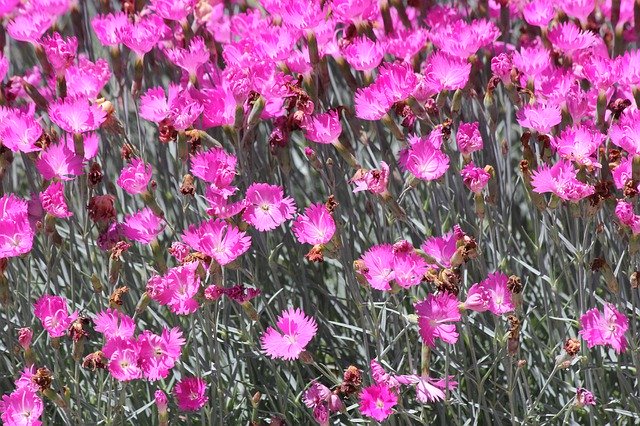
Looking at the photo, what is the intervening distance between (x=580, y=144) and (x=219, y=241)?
0.64 m

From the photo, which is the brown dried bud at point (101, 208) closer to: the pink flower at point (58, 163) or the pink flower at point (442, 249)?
the pink flower at point (58, 163)

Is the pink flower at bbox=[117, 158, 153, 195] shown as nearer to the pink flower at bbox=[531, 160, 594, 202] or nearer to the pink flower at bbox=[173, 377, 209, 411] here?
the pink flower at bbox=[173, 377, 209, 411]

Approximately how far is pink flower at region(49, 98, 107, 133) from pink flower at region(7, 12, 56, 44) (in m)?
0.29

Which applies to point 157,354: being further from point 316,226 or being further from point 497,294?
point 497,294

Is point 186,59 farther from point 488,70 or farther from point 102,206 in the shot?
point 488,70

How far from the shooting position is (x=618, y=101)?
185 cm

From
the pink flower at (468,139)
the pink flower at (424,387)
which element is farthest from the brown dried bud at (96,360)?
the pink flower at (468,139)

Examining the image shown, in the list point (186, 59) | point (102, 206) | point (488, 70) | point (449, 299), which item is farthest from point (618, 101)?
point (102, 206)

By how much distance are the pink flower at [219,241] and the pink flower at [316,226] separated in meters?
0.09

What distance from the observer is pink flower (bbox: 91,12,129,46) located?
6.49 feet

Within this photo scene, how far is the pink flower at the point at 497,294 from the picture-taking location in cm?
157

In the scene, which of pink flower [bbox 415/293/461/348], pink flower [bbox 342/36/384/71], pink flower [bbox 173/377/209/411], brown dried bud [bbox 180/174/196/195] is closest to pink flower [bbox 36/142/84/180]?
brown dried bud [bbox 180/174/196/195]

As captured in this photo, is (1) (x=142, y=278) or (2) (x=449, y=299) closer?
(2) (x=449, y=299)

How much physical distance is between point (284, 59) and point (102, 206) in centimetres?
49
